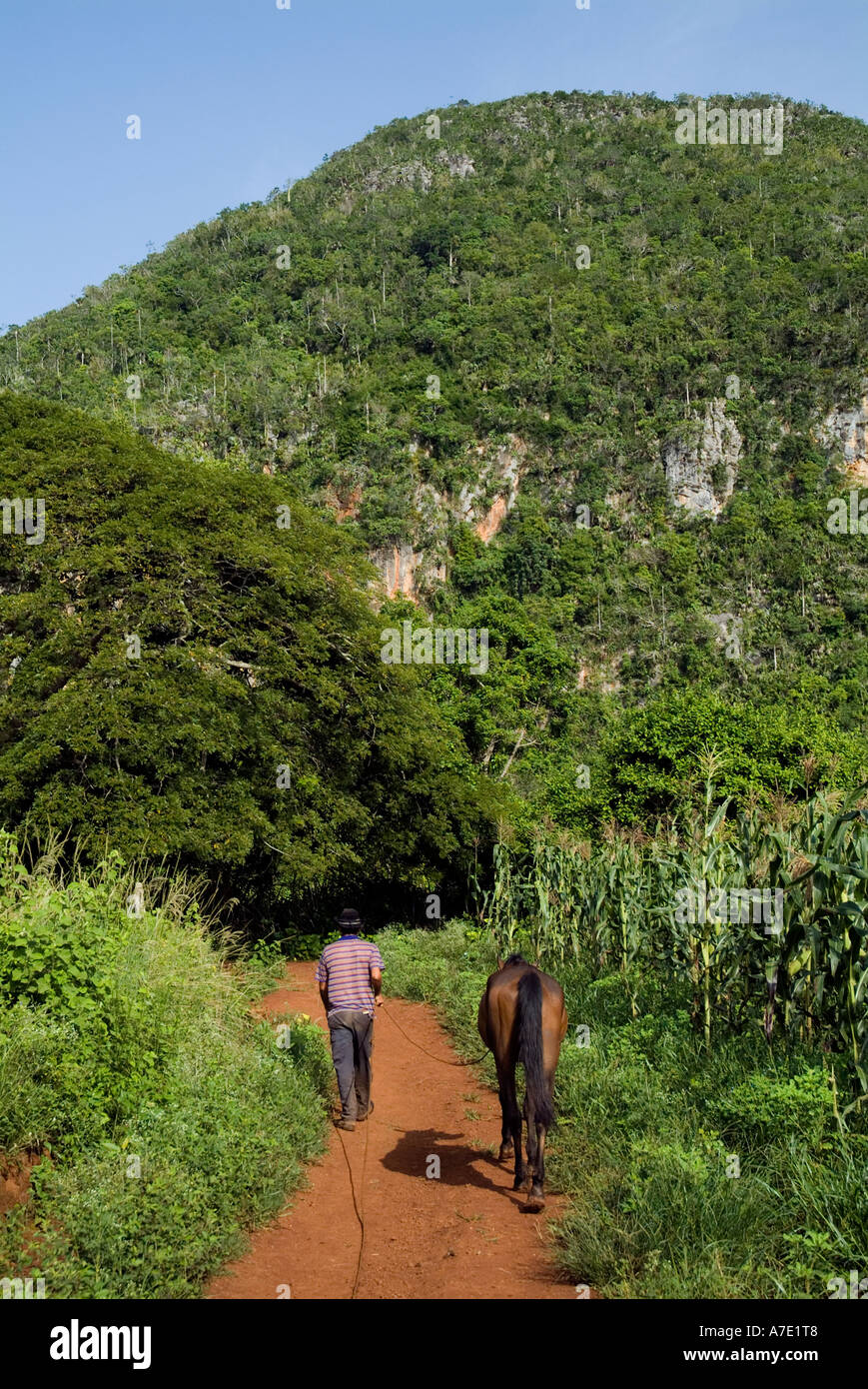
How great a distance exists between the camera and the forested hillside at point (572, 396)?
222 feet

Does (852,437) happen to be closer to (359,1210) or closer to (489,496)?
(489,496)

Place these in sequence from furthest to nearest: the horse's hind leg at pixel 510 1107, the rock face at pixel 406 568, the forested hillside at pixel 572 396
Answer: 1. the rock face at pixel 406 568
2. the forested hillside at pixel 572 396
3. the horse's hind leg at pixel 510 1107

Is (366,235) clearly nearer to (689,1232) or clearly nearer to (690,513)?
(690,513)

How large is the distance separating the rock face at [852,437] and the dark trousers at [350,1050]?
268 ft

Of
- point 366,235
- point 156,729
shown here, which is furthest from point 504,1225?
point 366,235

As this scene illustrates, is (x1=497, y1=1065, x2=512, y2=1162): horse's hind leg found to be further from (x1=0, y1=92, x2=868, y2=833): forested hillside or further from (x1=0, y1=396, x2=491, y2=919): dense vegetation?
(x1=0, y1=92, x2=868, y2=833): forested hillside

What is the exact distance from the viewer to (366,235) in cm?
11319

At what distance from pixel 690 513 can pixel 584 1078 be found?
76.2 m

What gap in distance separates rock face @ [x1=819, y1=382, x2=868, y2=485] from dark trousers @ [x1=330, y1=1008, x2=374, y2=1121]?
81559 millimetres

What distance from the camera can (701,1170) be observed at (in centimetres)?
434

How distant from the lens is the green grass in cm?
387

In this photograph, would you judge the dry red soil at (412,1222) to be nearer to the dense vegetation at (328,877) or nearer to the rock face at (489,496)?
the dense vegetation at (328,877)

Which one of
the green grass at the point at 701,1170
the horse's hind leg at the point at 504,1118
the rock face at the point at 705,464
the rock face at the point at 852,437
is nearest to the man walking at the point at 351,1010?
the horse's hind leg at the point at 504,1118
